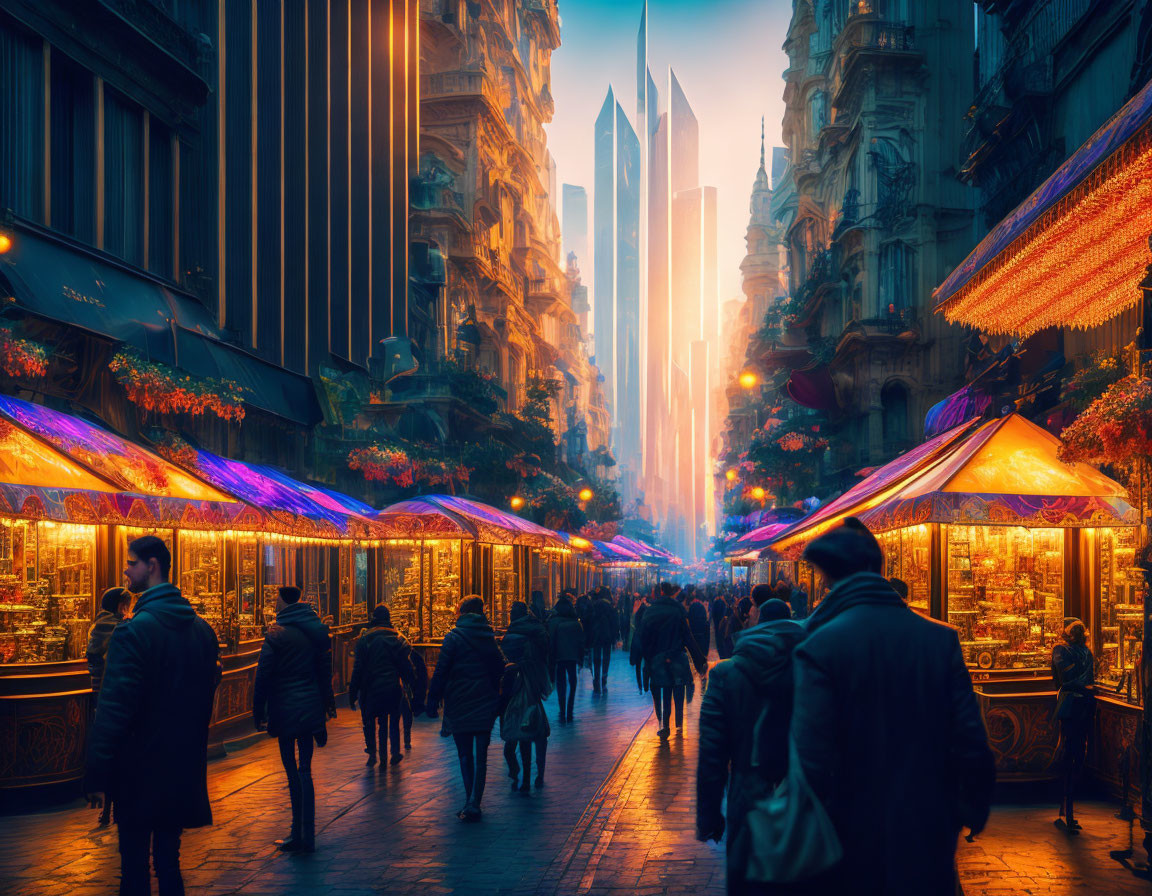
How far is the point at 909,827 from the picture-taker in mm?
3408

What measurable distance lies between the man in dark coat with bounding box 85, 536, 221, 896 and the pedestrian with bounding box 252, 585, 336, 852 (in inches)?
101

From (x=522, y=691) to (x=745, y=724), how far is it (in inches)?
224

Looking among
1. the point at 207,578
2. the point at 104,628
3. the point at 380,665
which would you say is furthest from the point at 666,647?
the point at 104,628

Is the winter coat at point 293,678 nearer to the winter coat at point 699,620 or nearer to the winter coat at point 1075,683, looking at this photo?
the winter coat at point 1075,683

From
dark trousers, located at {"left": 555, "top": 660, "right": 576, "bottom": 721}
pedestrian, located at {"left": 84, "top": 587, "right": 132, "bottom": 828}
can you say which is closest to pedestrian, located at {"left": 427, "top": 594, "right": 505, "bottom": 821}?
pedestrian, located at {"left": 84, "top": 587, "right": 132, "bottom": 828}

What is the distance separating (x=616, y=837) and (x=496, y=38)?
43.8 metres

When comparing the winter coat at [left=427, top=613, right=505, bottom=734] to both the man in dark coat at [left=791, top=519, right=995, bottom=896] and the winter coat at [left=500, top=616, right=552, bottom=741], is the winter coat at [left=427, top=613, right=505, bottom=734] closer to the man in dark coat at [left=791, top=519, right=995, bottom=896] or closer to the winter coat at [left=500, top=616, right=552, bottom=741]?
the winter coat at [left=500, top=616, right=552, bottom=741]

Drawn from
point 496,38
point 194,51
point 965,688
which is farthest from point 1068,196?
point 496,38

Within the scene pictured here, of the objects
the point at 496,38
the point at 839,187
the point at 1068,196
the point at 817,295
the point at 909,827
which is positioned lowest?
the point at 909,827

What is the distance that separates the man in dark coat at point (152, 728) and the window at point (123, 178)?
12.0 meters

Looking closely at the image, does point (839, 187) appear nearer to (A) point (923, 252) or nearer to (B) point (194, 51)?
(A) point (923, 252)

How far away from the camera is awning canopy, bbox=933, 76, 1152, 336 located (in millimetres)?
6930

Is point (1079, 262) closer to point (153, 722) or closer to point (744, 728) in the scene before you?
point (744, 728)

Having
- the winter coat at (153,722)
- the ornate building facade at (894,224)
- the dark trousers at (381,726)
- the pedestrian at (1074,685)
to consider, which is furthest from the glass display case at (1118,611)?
the ornate building facade at (894,224)
